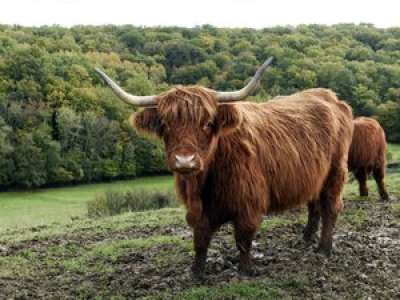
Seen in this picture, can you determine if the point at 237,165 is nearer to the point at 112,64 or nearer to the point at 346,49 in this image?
the point at 112,64

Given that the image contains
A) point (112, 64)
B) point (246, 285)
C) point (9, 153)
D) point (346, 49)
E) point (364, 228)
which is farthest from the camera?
point (346, 49)

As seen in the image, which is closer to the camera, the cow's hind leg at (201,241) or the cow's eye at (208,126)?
the cow's eye at (208,126)

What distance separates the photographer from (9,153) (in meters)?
50.3

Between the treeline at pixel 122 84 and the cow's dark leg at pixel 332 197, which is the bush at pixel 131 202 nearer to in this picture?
the cow's dark leg at pixel 332 197

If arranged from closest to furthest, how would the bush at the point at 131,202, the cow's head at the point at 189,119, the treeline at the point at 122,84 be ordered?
the cow's head at the point at 189,119 < the bush at the point at 131,202 < the treeline at the point at 122,84

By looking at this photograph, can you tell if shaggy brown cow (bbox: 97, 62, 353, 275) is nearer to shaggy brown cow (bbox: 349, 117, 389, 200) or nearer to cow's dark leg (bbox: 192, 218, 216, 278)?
cow's dark leg (bbox: 192, 218, 216, 278)

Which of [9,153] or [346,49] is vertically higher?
[346,49]

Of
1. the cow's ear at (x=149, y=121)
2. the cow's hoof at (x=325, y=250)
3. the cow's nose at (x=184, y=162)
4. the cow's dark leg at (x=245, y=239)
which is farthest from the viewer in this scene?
the cow's hoof at (x=325, y=250)

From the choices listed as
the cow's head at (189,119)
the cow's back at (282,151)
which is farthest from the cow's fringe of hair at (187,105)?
the cow's back at (282,151)

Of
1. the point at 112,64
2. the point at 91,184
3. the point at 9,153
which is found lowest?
the point at 91,184

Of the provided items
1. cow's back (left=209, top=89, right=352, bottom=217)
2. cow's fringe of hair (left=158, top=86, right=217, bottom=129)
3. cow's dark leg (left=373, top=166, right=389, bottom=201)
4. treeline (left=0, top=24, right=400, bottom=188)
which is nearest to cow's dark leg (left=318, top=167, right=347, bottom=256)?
cow's back (left=209, top=89, right=352, bottom=217)

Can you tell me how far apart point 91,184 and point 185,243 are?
46.2 meters

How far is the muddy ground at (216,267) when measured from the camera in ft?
17.9

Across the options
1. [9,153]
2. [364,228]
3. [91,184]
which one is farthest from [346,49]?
[364,228]
